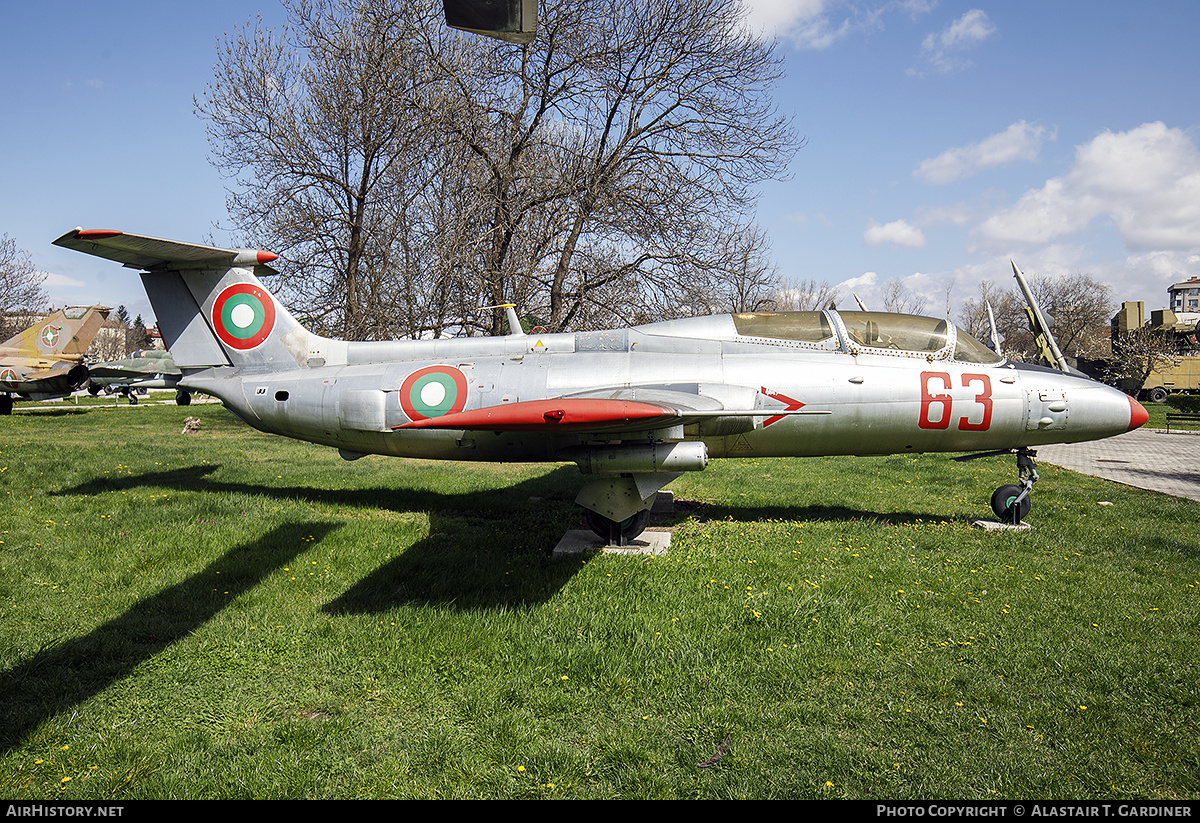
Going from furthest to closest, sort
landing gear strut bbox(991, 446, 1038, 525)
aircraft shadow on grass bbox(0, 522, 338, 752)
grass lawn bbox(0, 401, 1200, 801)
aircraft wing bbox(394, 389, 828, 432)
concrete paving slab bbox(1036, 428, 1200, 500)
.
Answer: concrete paving slab bbox(1036, 428, 1200, 500)
landing gear strut bbox(991, 446, 1038, 525)
aircraft wing bbox(394, 389, 828, 432)
aircraft shadow on grass bbox(0, 522, 338, 752)
grass lawn bbox(0, 401, 1200, 801)

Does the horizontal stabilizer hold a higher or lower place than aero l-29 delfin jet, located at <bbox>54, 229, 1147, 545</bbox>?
higher

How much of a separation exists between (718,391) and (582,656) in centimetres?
332

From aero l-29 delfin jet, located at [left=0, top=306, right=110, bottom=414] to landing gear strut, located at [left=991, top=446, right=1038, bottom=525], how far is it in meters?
30.5

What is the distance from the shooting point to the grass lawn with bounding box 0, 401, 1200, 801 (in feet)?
10.6

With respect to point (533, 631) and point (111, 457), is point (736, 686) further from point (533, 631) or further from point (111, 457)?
point (111, 457)

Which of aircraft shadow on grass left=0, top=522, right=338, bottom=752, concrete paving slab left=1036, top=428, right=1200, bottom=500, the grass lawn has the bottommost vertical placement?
concrete paving slab left=1036, top=428, right=1200, bottom=500

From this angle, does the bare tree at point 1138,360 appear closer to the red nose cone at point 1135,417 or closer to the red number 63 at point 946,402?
the red nose cone at point 1135,417

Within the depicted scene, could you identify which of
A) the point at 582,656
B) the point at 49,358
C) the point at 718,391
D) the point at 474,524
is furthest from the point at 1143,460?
the point at 49,358

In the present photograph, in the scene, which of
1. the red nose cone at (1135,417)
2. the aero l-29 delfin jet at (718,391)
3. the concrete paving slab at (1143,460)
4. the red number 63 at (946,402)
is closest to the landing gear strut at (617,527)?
the aero l-29 delfin jet at (718,391)

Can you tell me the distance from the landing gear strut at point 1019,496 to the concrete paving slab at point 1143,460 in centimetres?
433

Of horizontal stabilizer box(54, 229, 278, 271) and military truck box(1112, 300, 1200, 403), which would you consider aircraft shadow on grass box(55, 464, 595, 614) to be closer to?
horizontal stabilizer box(54, 229, 278, 271)

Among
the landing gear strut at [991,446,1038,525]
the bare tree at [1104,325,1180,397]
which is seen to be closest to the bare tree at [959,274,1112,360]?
the bare tree at [1104,325,1180,397]

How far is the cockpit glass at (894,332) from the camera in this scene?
7.30m
